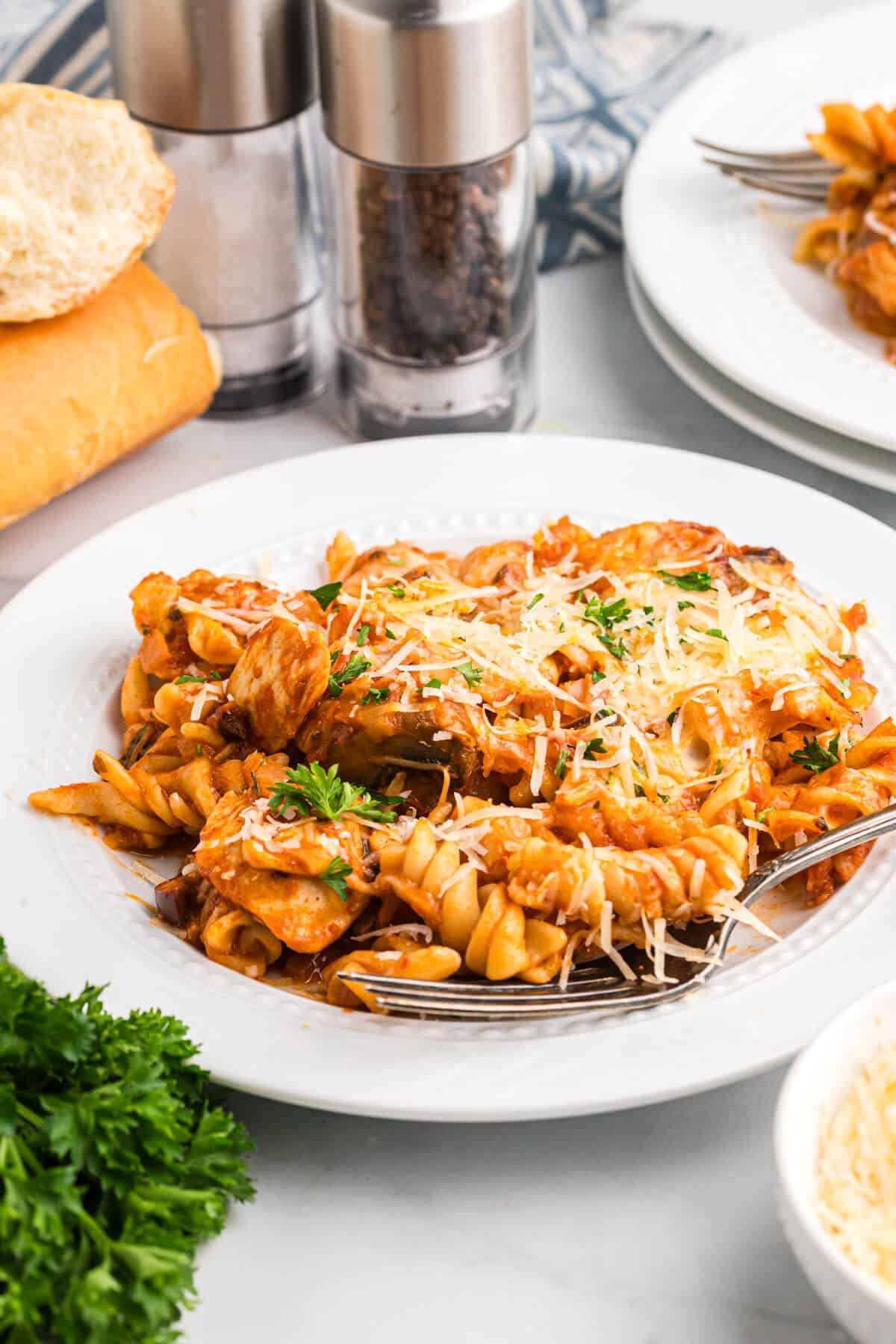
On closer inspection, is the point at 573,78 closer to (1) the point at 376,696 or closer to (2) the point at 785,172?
(2) the point at 785,172

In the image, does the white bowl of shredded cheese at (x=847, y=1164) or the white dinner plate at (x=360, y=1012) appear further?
the white dinner plate at (x=360, y=1012)

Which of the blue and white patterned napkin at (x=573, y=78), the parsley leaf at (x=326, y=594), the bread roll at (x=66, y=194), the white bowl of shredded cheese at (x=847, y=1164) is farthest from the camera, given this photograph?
the blue and white patterned napkin at (x=573, y=78)

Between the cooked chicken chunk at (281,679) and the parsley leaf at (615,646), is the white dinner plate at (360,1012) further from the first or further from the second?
the parsley leaf at (615,646)

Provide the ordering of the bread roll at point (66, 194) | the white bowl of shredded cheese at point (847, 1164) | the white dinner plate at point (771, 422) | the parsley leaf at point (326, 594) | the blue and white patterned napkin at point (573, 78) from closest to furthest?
the white bowl of shredded cheese at point (847, 1164), the parsley leaf at point (326, 594), the bread roll at point (66, 194), the white dinner plate at point (771, 422), the blue and white patterned napkin at point (573, 78)

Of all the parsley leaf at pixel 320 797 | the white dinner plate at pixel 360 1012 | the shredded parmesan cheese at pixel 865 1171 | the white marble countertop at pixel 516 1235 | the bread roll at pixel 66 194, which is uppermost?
the bread roll at pixel 66 194

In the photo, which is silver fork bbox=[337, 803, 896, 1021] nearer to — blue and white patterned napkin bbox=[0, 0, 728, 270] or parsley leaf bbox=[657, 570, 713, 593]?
parsley leaf bbox=[657, 570, 713, 593]

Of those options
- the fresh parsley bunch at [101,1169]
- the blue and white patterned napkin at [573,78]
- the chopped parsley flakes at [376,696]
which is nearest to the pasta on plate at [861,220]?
the blue and white patterned napkin at [573,78]

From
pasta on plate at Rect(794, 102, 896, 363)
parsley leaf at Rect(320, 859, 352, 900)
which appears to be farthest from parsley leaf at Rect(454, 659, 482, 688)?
pasta on plate at Rect(794, 102, 896, 363)
